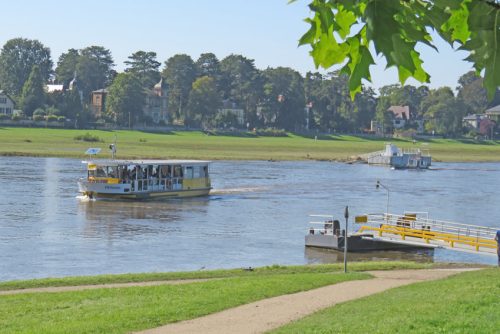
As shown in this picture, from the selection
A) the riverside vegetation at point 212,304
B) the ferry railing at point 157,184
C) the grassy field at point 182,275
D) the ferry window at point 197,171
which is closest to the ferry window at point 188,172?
the ferry window at point 197,171

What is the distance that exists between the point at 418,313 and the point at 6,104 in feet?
620

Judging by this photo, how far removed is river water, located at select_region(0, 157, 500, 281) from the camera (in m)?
38.3

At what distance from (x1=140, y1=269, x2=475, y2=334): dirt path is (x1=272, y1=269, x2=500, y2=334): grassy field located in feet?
2.10

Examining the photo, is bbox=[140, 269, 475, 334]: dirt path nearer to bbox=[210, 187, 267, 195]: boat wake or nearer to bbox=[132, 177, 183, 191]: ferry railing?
bbox=[132, 177, 183, 191]: ferry railing

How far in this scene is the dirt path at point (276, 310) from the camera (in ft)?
56.2

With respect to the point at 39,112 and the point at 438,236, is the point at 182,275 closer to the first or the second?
the point at 438,236

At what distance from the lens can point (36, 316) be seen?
724 inches

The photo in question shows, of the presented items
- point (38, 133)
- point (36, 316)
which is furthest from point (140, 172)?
point (38, 133)

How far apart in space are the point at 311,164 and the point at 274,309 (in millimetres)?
110672

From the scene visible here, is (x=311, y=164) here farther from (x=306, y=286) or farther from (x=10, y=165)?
(x=306, y=286)

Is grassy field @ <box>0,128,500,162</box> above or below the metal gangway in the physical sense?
below

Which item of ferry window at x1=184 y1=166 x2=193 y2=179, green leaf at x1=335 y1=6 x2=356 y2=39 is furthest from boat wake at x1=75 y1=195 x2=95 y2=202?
green leaf at x1=335 y1=6 x2=356 y2=39

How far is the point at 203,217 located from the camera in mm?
58312

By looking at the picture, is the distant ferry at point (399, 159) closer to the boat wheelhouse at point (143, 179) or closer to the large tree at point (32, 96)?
the boat wheelhouse at point (143, 179)
